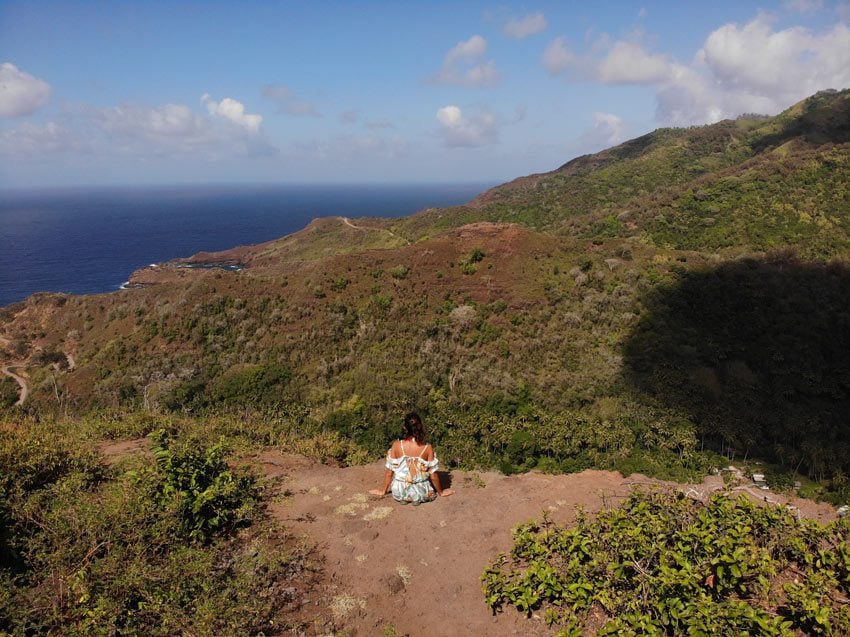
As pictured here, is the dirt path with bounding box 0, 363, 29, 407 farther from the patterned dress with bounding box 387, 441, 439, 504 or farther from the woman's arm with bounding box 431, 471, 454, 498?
the woman's arm with bounding box 431, 471, 454, 498


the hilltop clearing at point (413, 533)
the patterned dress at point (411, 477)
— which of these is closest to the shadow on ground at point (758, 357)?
the hilltop clearing at point (413, 533)

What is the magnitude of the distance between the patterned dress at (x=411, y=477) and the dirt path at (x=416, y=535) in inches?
6.6

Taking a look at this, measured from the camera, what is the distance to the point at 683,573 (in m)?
4.45

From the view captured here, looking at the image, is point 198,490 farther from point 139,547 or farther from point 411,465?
point 411,465

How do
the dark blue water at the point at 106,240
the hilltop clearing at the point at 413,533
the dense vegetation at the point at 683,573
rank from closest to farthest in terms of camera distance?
the dense vegetation at the point at 683,573 → the hilltop clearing at the point at 413,533 → the dark blue water at the point at 106,240

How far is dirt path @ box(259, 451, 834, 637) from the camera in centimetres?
489

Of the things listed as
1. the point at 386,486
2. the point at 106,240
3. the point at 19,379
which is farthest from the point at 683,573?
the point at 106,240

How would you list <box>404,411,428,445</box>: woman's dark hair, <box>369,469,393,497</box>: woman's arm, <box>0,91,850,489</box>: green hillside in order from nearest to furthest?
<box>404,411,428,445</box>: woman's dark hair, <box>369,469,393,497</box>: woman's arm, <box>0,91,850,489</box>: green hillside

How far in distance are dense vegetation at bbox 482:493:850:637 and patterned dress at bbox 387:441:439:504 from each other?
1.75 m

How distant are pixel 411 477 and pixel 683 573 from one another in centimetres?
378

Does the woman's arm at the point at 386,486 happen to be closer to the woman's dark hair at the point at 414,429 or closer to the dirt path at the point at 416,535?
the dirt path at the point at 416,535

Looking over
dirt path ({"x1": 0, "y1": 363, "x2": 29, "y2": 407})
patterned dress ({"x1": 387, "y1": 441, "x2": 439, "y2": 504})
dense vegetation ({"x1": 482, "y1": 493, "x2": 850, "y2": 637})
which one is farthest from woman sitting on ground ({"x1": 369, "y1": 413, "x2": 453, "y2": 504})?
dirt path ({"x1": 0, "y1": 363, "x2": 29, "y2": 407})

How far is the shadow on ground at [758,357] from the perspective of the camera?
13203mm

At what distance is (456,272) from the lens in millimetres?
23656
